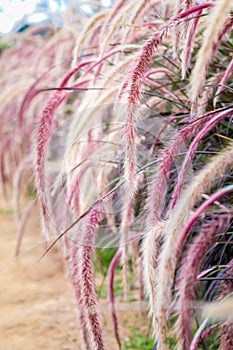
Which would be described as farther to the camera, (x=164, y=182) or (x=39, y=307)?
(x=39, y=307)

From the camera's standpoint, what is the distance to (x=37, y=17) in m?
2.89

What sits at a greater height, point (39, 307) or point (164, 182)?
point (164, 182)

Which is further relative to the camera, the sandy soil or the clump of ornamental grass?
the sandy soil

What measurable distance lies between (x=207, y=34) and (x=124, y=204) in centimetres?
45

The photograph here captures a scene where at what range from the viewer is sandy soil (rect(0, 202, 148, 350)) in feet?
4.99

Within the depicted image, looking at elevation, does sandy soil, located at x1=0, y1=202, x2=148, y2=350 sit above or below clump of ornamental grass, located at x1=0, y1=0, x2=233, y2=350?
below

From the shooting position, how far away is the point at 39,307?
70.6 inches

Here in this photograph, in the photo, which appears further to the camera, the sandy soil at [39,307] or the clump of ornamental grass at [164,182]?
the sandy soil at [39,307]

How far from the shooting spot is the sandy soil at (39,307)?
1.52 metres

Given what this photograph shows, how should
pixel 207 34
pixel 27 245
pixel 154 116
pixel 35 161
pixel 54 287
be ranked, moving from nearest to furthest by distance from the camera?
pixel 207 34
pixel 35 161
pixel 154 116
pixel 54 287
pixel 27 245

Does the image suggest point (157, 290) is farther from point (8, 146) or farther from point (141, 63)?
point (8, 146)

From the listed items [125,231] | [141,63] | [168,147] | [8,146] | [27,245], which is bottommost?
[27,245]

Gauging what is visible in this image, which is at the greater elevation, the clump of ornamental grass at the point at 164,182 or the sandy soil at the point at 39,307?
the clump of ornamental grass at the point at 164,182

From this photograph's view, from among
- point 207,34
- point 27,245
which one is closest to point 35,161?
point 207,34
